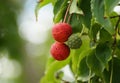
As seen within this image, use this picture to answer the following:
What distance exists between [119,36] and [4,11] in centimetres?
566

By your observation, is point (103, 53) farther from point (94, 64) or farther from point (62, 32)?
point (62, 32)

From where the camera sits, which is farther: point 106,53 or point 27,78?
point 27,78

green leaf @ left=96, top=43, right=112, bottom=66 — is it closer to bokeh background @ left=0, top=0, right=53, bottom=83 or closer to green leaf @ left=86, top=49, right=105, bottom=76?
green leaf @ left=86, top=49, right=105, bottom=76

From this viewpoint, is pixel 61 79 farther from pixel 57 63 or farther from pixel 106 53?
pixel 106 53

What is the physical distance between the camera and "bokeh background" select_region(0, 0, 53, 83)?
25.3 feet

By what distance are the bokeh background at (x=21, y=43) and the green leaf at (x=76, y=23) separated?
16.7 feet

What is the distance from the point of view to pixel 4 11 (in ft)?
24.6

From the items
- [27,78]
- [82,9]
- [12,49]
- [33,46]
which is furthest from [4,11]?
[82,9]

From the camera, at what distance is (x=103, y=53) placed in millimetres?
1790

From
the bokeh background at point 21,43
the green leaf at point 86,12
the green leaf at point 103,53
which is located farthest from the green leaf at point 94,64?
the bokeh background at point 21,43

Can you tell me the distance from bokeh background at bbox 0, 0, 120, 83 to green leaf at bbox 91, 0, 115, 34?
531 centimetres

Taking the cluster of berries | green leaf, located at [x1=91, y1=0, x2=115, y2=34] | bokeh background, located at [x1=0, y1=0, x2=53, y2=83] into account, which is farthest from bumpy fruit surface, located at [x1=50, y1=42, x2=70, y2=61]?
bokeh background, located at [x1=0, y1=0, x2=53, y2=83]

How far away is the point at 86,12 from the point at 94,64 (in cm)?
20

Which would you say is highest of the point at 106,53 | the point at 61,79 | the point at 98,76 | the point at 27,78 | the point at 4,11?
the point at 106,53
